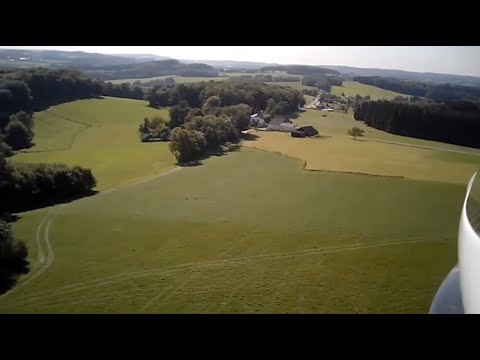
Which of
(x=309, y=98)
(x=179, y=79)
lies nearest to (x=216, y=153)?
(x=179, y=79)

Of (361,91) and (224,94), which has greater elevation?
(361,91)

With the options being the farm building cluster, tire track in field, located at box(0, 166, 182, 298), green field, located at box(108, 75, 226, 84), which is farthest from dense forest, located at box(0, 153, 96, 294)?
the farm building cluster

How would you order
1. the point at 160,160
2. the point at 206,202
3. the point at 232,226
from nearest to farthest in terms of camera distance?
the point at 232,226, the point at 206,202, the point at 160,160

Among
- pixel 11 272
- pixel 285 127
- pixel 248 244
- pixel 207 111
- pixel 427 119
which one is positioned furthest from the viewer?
pixel 285 127

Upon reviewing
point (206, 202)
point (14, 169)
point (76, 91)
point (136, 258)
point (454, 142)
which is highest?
point (76, 91)

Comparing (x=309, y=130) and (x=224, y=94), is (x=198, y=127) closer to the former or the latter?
(x=224, y=94)
